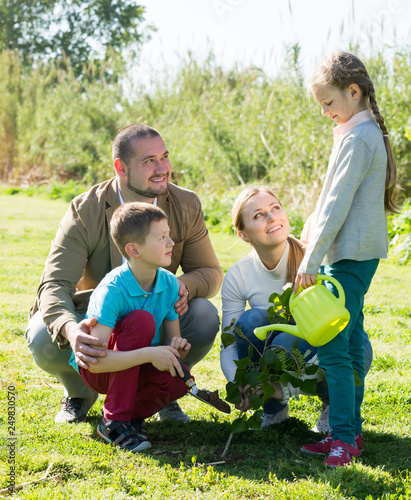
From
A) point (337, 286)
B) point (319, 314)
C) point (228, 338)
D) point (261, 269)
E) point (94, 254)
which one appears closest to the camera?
point (319, 314)

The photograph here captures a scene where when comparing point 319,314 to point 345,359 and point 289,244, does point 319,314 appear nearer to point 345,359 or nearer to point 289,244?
point 345,359

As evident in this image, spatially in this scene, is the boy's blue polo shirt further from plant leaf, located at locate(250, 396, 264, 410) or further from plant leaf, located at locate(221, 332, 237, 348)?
plant leaf, located at locate(250, 396, 264, 410)

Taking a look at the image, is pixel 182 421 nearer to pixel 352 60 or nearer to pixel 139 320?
pixel 139 320

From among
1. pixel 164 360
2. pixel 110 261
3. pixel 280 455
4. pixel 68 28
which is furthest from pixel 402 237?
pixel 68 28

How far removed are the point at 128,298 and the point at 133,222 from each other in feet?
1.07

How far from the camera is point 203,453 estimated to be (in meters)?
2.44

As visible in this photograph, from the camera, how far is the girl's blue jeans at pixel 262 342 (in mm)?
2593

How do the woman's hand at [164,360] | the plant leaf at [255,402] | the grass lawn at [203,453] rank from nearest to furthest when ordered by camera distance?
1. the grass lawn at [203,453]
2. the plant leaf at [255,402]
3. the woman's hand at [164,360]

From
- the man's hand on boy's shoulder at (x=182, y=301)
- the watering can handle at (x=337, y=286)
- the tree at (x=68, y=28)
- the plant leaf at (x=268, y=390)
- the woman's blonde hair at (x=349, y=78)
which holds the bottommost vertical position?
the plant leaf at (x=268, y=390)

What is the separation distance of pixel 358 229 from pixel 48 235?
6.70 metres

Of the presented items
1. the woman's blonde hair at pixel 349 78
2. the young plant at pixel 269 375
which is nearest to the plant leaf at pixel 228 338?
the young plant at pixel 269 375

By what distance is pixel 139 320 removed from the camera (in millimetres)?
2486

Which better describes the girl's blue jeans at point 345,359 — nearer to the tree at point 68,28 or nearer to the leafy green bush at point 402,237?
the leafy green bush at point 402,237

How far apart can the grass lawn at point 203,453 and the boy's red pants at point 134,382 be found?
0.53ft
